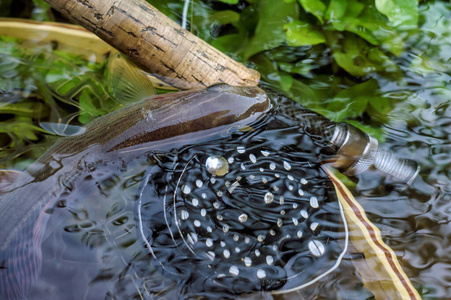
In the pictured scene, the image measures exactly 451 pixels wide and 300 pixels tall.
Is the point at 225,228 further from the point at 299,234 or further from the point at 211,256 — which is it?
the point at 299,234

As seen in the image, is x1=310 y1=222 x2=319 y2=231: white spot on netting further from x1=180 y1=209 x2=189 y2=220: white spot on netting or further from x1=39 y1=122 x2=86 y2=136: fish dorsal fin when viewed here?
x1=39 y1=122 x2=86 y2=136: fish dorsal fin

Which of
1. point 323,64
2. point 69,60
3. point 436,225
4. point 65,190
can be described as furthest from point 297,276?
point 69,60

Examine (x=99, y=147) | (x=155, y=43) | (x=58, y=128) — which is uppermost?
(x=155, y=43)

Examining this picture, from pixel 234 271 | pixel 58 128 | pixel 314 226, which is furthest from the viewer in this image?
pixel 58 128

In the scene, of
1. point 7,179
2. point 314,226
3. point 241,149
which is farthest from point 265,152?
point 7,179

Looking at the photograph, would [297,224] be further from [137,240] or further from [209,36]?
[209,36]

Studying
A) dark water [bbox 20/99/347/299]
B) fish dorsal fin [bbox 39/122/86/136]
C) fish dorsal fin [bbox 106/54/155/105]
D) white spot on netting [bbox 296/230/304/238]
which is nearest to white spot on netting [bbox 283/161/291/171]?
dark water [bbox 20/99/347/299]
